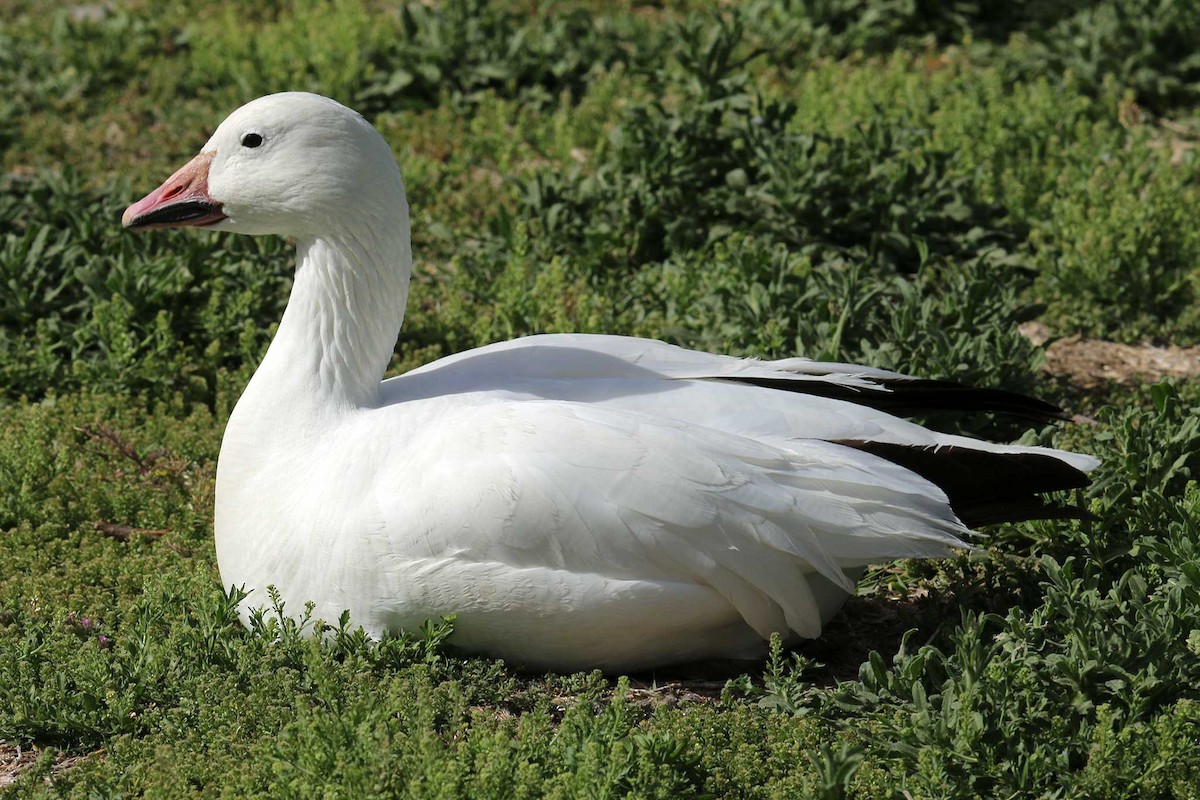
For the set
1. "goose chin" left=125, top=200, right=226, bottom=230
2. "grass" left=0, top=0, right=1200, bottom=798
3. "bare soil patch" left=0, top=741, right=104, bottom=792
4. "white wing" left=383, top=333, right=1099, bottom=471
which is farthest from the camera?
"goose chin" left=125, top=200, right=226, bottom=230

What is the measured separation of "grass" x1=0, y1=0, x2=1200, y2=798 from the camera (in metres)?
3.59

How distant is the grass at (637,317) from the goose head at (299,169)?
1.17 meters

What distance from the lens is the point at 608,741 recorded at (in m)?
3.51

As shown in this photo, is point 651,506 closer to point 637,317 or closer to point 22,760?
point 22,760

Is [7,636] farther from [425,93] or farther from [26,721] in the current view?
[425,93]

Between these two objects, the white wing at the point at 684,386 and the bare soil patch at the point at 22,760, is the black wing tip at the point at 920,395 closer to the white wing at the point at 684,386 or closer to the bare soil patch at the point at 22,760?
the white wing at the point at 684,386

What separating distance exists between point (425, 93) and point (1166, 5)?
4.28 m

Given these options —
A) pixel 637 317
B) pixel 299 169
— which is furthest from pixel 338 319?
pixel 637 317

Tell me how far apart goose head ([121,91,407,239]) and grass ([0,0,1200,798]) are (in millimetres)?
1175

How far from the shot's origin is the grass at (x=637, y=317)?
3594 mm

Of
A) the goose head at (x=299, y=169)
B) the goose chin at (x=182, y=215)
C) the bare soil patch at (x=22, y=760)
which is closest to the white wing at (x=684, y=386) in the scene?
the goose head at (x=299, y=169)

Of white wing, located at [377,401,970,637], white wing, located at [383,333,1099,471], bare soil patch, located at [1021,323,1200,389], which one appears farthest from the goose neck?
bare soil patch, located at [1021,323,1200,389]

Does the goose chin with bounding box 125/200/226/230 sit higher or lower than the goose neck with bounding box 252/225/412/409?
higher

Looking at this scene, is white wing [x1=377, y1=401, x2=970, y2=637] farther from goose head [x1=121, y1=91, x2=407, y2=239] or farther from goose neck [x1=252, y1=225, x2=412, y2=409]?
goose head [x1=121, y1=91, x2=407, y2=239]
